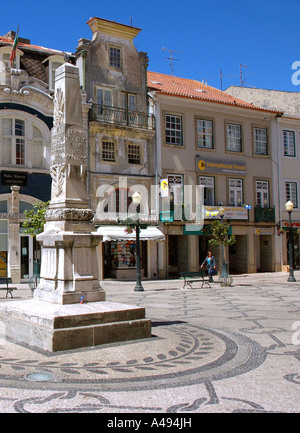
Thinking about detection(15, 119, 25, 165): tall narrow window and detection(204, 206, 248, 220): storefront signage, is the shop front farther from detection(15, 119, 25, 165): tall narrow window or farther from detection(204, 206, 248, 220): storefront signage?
detection(15, 119, 25, 165): tall narrow window

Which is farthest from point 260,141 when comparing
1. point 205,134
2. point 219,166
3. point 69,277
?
point 69,277

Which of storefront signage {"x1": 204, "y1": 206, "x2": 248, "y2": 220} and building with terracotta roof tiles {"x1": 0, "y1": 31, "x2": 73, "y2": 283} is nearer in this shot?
building with terracotta roof tiles {"x1": 0, "y1": 31, "x2": 73, "y2": 283}

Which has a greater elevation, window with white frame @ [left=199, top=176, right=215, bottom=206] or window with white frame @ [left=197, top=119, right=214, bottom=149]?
window with white frame @ [left=197, top=119, right=214, bottom=149]

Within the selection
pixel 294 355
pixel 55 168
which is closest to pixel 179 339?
pixel 294 355

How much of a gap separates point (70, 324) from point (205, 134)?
2238 centimetres

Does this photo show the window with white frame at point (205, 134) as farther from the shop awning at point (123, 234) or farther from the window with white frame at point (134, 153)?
the shop awning at point (123, 234)

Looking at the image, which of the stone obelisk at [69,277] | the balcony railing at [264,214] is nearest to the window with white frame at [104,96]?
the balcony railing at [264,214]

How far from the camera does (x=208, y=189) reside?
27906mm

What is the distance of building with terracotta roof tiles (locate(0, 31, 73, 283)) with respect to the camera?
72.1 feet

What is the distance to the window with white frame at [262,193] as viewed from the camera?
29.7m

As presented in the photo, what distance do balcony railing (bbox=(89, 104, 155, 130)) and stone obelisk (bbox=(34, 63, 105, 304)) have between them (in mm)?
15913

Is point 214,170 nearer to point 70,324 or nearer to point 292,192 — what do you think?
point 292,192

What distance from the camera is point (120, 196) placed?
25.0 m

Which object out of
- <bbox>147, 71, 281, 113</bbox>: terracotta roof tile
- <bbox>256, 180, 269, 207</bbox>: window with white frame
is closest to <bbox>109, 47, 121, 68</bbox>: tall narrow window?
<bbox>147, 71, 281, 113</bbox>: terracotta roof tile
